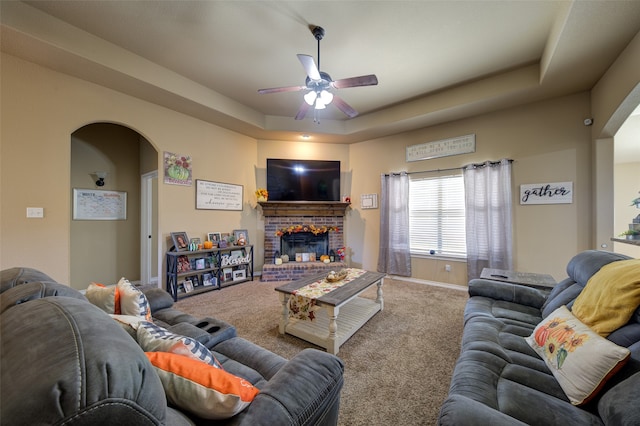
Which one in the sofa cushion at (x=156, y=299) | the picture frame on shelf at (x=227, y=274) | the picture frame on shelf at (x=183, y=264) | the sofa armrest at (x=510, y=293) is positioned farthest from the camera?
the picture frame on shelf at (x=227, y=274)

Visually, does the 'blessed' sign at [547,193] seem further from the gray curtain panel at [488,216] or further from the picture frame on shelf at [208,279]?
the picture frame on shelf at [208,279]

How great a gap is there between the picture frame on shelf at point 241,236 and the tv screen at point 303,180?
82 centimetres

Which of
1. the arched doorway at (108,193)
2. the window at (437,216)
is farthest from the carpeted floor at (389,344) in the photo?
the arched doorway at (108,193)

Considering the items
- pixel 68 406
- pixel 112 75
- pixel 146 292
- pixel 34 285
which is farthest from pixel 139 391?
pixel 112 75

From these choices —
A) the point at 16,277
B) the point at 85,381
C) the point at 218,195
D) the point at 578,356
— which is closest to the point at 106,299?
the point at 16,277

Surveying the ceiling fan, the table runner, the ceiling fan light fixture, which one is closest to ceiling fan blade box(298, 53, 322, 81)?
the ceiling fan

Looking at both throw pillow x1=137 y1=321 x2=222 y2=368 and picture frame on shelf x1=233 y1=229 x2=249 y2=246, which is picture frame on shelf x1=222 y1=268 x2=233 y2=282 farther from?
throw pillow x1=137 y1=321 x2=222 y2=368

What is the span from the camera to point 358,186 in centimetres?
519

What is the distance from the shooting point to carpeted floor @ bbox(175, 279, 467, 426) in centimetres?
162

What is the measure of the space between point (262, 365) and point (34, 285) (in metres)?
1.09

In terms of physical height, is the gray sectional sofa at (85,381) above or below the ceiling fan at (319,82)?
below

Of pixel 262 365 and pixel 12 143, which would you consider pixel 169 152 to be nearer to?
pixel 12 143

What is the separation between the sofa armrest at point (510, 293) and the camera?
2.11m

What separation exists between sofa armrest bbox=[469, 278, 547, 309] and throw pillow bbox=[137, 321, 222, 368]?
237 cm
